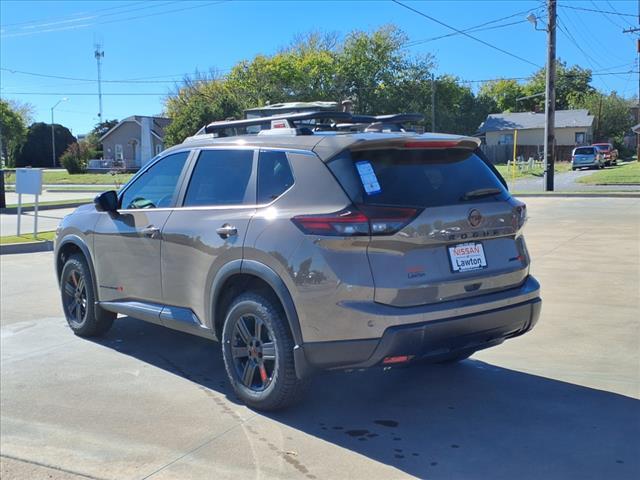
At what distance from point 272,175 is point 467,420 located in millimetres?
2129

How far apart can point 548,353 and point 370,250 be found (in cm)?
271

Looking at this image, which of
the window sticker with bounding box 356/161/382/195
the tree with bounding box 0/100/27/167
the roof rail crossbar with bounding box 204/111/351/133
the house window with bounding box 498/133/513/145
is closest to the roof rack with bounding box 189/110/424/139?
the roof rail crossbar with bounding box 204/111/351/133

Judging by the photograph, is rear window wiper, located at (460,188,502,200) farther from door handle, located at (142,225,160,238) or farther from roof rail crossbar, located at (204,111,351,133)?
door handle, located at (142,225,160,238)

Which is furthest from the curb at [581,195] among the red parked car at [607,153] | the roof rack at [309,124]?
the red parked car at [607,153]

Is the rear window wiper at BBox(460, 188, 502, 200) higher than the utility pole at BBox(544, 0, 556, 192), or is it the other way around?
the utility pole at BBox(544, 0, 556, 192)

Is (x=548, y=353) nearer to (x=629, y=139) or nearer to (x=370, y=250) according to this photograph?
(x=370, y=250)

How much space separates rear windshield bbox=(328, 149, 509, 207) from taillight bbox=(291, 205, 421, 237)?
0.07 m

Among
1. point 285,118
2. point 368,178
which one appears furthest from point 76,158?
point 368,178

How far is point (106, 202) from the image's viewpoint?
5.78m

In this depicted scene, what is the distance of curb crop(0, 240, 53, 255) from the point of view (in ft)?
41.5

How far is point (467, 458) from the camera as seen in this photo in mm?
3707

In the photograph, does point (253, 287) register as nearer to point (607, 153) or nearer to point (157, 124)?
point (607, 153)

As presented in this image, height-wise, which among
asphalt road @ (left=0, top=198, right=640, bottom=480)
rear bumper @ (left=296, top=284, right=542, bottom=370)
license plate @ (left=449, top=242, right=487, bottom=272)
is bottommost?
asphalt road @ (left=0, top=198, right=640, bottom=480)

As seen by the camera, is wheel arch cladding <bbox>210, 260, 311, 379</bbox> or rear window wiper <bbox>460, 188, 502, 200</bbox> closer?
wheel arch cladding <bbox>210, 260, 311, 379</bbox>
